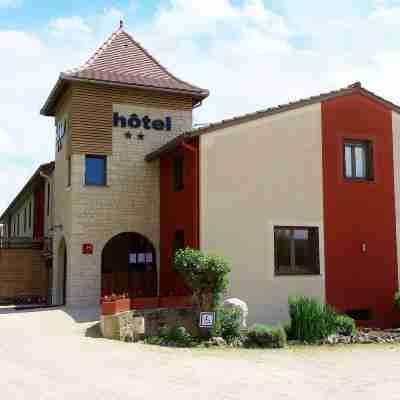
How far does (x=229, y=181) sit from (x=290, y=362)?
633 centimetres

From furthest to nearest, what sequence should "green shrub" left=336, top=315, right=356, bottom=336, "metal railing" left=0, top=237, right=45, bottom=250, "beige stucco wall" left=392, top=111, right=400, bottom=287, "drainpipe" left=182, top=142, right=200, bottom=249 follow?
"metal railing" left=0, top=237, right=45, bottom=250 → "beige stucco wall" left=392, top=111, right=400, bottom=287 → "drainpipe" left=182, top=142, right=200, bottom=249 → "green shrub" left=336, top=315, right=356, bottom=336

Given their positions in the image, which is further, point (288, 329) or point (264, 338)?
point (288, 329)

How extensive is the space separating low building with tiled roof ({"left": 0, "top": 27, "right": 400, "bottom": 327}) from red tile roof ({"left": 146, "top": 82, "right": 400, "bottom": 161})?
0.04 meters

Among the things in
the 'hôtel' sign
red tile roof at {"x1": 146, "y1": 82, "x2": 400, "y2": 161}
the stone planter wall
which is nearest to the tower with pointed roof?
the 'hôtel' sign

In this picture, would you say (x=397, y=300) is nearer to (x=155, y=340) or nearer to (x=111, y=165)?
(x=155, y=340)

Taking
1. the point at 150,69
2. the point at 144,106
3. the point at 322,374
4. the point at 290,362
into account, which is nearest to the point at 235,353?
the point at 290,362

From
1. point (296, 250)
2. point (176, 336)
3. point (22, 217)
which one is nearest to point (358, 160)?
point (296, 250)

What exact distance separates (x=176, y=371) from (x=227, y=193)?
7268 millimetres

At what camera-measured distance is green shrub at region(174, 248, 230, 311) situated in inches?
559

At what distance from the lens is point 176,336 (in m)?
13.9

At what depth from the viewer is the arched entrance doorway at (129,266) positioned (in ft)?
65.3

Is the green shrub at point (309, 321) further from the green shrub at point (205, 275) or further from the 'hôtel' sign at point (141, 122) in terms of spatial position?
the 'hôtel' sign at point (141, 122)

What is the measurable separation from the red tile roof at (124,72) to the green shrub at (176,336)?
8.69 m

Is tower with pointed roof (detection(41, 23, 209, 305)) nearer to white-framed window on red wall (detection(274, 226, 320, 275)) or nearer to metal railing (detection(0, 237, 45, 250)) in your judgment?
metal railing (detection(0, 237, 45, 250))
